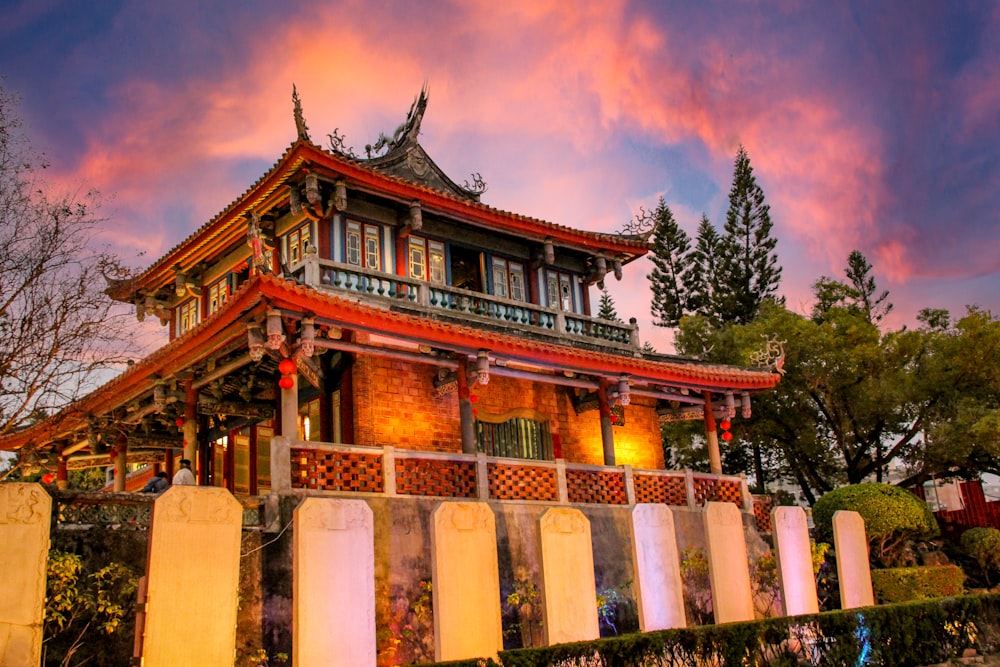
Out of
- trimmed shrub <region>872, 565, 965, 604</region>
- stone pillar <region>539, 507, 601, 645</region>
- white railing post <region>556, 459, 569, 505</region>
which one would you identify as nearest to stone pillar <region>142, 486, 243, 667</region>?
stone pillar <region>539, 507, 601, 645</region>

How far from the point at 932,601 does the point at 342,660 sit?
287 inches

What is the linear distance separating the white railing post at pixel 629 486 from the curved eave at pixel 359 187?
5.53m

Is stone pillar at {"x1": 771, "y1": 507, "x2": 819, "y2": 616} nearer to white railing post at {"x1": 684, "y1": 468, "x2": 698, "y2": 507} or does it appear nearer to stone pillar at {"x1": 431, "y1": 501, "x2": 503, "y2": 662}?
stone pillar at {"x1": 431, "y1": 501, "x2": 503, "y2": 662}

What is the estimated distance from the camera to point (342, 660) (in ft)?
21.6

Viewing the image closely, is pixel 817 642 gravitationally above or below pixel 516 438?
below

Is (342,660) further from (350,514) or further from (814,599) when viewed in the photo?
(814,599)

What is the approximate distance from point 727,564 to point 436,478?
16.1 feet

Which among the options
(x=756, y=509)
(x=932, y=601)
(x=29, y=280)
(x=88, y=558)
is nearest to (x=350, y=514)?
(x=88, y=558)

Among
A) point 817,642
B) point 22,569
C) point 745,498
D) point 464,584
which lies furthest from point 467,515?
point 745,498

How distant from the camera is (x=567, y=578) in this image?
798cm

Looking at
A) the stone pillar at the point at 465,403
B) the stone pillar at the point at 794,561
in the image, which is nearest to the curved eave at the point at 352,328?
the stone pillar at the point at 465,403

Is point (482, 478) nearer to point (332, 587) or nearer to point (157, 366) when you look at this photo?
point (157, 366)

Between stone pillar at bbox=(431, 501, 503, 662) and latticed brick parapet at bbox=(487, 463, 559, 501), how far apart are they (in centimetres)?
602

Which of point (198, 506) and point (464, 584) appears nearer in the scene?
point (198, 506)
